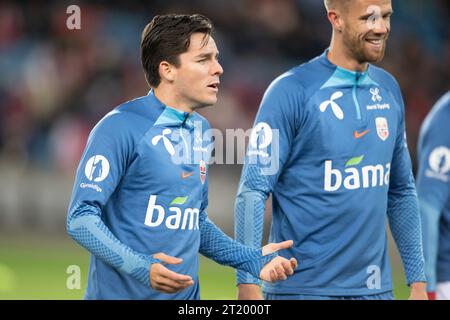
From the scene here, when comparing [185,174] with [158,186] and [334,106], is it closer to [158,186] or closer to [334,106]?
[158,186]

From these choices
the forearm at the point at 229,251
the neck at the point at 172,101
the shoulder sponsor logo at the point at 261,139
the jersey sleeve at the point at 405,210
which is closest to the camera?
the forearm at the point at 229,251

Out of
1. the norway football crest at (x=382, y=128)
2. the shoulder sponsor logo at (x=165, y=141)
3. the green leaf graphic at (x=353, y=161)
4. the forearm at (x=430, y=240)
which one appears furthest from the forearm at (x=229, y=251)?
the forearm at (x=430, y=240)

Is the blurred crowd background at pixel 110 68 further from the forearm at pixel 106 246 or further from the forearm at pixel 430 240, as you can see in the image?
the forearm at pixel 106 246

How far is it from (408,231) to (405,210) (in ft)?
0.36

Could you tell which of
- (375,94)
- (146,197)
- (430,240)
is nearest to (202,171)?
(146,197)

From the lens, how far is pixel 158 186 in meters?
4.84

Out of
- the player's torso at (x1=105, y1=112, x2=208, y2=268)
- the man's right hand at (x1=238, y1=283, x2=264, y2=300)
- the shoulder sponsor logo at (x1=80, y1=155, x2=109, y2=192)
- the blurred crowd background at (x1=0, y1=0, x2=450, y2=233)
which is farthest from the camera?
the blurred crowd background at (x1=0, y1=0, x2=450, y2=233)

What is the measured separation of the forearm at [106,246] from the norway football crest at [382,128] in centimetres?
156

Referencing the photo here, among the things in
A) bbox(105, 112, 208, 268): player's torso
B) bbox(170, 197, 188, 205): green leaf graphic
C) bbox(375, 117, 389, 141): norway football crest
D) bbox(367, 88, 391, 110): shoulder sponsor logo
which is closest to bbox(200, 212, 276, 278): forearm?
bbox(105, 112, 208, 268): player's torso

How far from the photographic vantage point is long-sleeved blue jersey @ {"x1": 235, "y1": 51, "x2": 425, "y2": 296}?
17.8 ft

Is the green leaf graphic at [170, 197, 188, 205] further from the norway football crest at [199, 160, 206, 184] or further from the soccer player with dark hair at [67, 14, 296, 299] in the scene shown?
the norway football crest at [199, 160, 206, 184]

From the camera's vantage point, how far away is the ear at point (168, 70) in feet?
16.4
